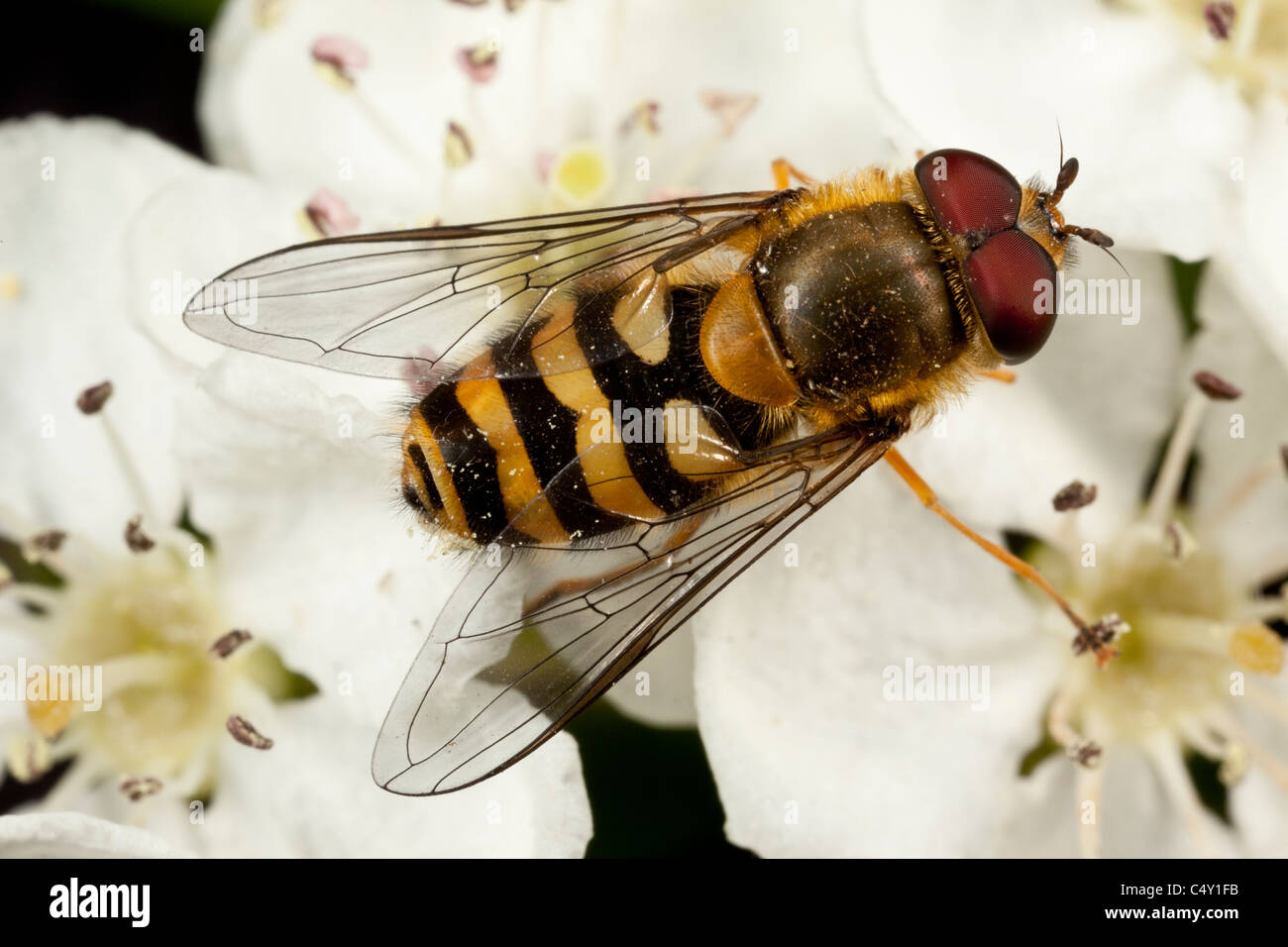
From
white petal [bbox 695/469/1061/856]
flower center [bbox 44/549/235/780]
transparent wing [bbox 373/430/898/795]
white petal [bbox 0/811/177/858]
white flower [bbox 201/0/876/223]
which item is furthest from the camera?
white flower [bbox 201/0/876/223]

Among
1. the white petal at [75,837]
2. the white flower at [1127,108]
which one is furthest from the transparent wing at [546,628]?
the white flower at [1127,108]

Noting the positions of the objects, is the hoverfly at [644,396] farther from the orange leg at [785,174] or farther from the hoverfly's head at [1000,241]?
the orange leg at [785,174]

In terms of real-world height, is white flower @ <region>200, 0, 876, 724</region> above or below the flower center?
above

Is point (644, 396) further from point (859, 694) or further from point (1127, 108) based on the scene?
point (1127, 108)

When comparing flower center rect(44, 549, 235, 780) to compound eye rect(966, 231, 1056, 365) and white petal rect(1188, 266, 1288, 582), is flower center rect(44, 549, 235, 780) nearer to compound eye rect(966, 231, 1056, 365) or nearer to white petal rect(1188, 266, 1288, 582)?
compound eye rect(966, 231, 1056, 365)

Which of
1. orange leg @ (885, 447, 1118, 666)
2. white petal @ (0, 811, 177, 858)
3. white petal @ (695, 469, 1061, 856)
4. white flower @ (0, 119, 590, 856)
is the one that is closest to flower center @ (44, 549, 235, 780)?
white flower @ (0, 119, 590, 856)

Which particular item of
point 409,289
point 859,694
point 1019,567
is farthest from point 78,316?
point 1019,567

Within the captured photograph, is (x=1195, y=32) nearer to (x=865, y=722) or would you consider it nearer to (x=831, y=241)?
(x=831, y=241)
